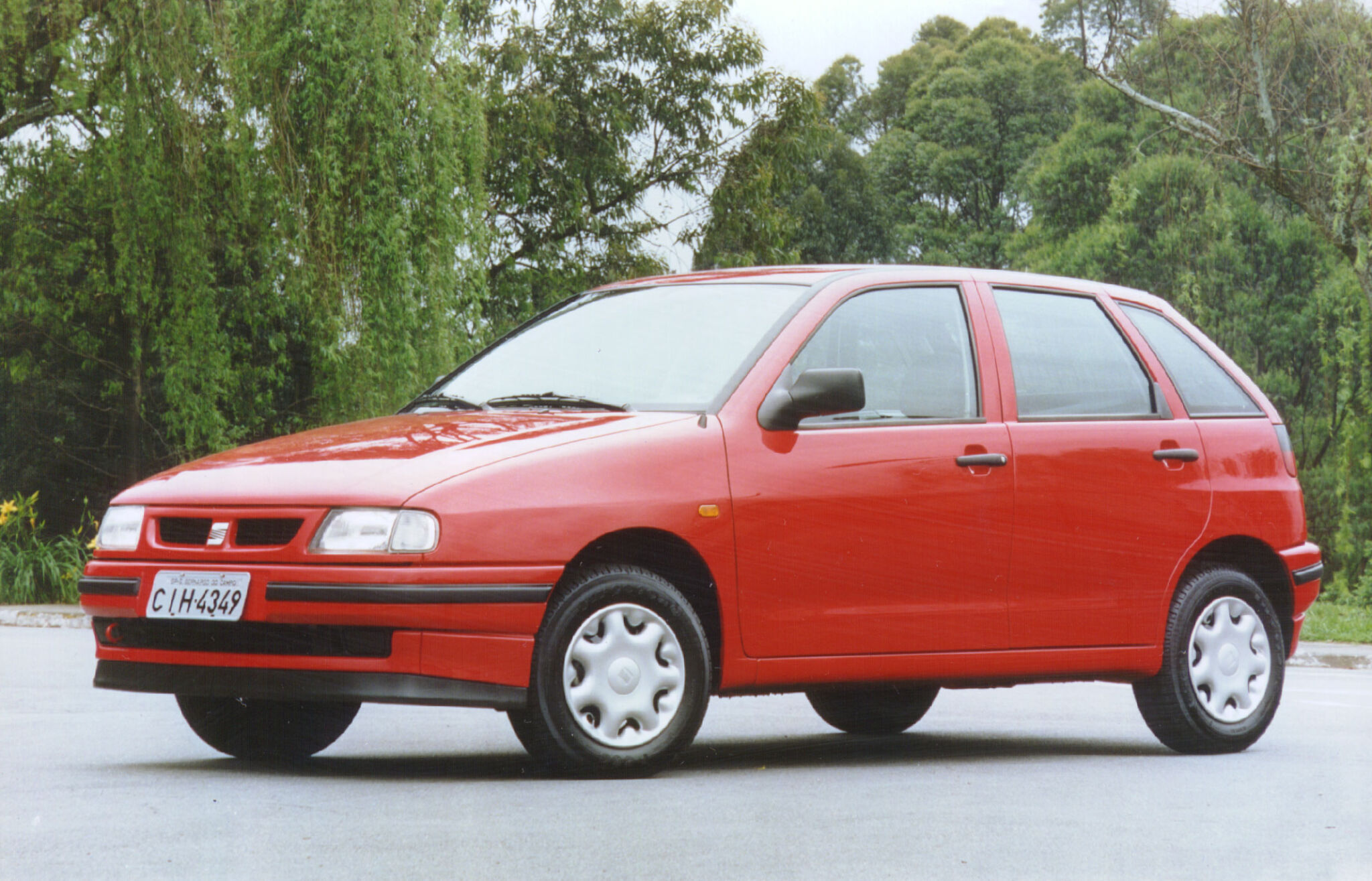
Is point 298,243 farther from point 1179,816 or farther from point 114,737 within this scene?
point 1179,816

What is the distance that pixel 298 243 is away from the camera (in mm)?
18469

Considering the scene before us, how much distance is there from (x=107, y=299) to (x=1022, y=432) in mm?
17211

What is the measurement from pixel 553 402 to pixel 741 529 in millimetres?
907

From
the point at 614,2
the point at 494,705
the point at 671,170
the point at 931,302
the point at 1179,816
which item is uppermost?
the point at 614,2

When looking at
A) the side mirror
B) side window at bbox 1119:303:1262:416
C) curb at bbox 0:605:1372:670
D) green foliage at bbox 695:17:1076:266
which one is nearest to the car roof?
side window at bbox 1119:303:1262:416

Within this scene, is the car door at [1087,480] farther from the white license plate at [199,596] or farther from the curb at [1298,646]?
the curb at [1298,646]

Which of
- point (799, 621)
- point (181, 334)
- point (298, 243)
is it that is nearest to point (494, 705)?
point (799, 621)

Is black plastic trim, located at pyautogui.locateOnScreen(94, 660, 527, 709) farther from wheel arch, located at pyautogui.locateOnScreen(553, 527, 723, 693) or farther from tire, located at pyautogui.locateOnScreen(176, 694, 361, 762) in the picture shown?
tire, located at pyautogui.locateOnScreen(176, 694, 361, 762)

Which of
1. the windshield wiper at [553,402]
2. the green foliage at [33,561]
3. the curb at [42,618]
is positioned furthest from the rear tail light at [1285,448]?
the green foliage at [33,561]

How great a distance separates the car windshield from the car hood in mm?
187

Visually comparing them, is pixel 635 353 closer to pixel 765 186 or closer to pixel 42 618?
pixel 42 618

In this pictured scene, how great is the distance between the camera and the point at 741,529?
6512 mm

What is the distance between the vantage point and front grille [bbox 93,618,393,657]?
592 centimetres

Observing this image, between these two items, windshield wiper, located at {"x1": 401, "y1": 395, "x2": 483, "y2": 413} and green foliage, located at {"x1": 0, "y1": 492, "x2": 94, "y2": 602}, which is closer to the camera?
windshield wiper, located at {"x1": 401, "y1": 395, "x2": 483, "y2": 413}
